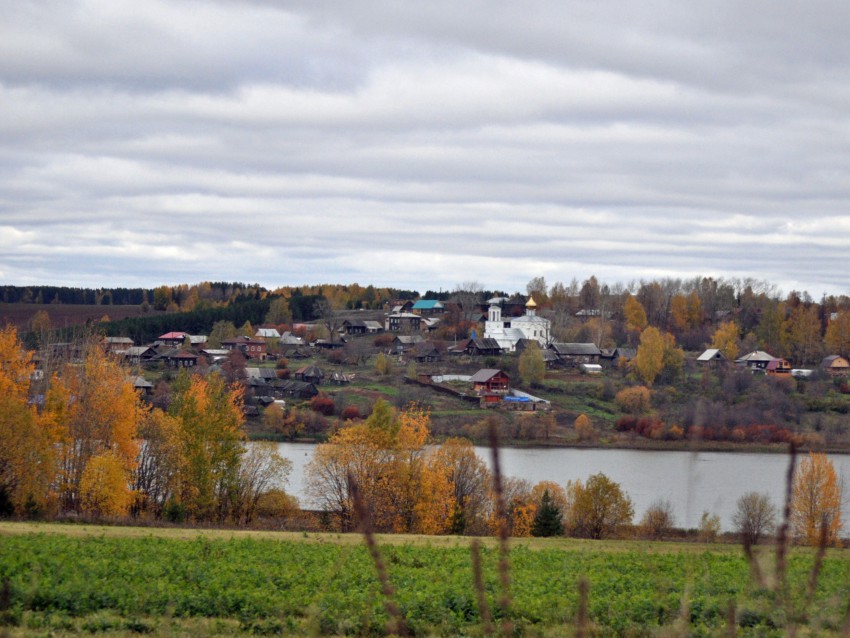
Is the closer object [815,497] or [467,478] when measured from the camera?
[815,497]

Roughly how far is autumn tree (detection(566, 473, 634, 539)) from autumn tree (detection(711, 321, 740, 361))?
5584cm

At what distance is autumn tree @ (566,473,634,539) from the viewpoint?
27.0 m

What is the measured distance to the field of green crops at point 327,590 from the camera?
898 centimetres

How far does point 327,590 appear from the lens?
35.7 feet

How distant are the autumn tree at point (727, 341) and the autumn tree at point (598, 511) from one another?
5584cm

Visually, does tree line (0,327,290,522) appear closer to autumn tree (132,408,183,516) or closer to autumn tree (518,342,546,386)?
autumn tree (132,408,183,516)

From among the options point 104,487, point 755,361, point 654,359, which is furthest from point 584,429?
point 104,487

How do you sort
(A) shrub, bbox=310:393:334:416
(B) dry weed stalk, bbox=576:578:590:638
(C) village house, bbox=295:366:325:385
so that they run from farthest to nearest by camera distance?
(C) village house, bbox=295:366:325:385 < (A) shrub, bbox=310:393:334:416 < (B) dry weed stalk, bbox=576:578:590:638

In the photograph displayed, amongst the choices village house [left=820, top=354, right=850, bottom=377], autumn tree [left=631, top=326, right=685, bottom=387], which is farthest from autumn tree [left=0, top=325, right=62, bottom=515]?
village house [left=820, top=354, right=850, bottom=377]

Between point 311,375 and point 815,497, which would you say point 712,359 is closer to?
point 311,375

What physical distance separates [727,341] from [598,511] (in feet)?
197

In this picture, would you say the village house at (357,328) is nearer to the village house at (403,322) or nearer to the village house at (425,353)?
the village house at (403,322)

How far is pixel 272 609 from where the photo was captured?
9758mm

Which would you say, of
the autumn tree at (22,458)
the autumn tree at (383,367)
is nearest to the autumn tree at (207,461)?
the autumn tree at (22,458)
